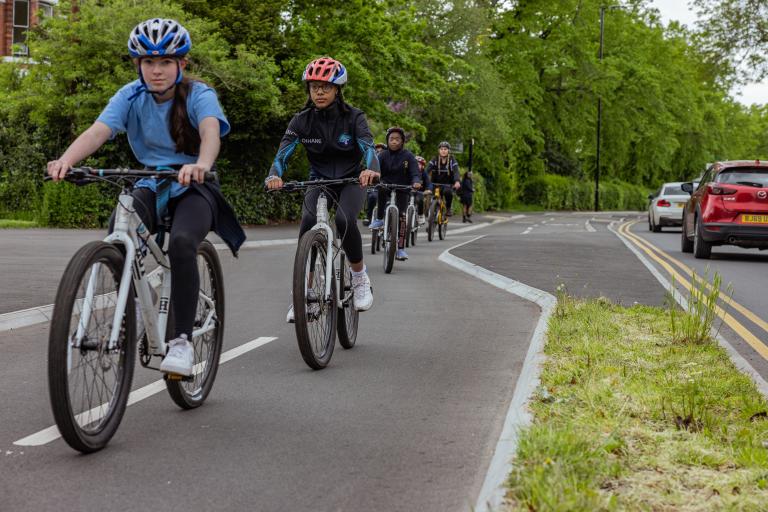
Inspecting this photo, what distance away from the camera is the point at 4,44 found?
3544 cm

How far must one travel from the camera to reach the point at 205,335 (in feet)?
17.9

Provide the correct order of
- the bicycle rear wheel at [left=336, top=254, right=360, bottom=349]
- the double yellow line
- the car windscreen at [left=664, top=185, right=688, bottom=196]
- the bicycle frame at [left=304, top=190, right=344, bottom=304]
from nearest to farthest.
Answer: the bicycle frame at [left=304, top=190, right=344, bottom=304] < the bicycle rear wheel at [left=336, top=254, right=360, bottom=349] < the double yellow line < the car windscreen at [left=664, top=185, right=688, bottom=196]

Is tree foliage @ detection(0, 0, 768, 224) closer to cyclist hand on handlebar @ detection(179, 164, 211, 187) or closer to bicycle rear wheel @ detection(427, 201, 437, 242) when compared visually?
bicycle rear wheel @ detection(427, 201, 437, 242)

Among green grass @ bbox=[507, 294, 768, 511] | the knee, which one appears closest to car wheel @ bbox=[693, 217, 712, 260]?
green grass @ bbox=[507, 294, 768, 511]

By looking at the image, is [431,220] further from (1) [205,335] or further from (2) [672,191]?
(1) [205,335]

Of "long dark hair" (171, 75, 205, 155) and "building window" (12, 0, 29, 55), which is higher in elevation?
"building window" (12, 0, 29, 55)

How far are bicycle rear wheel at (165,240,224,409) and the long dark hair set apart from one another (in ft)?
1.79

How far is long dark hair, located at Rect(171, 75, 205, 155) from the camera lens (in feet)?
16.2

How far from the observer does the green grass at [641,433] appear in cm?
351

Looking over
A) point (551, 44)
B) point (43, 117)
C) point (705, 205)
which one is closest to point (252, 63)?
point (43, 117)

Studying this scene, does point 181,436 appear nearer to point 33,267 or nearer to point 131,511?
point 131,511

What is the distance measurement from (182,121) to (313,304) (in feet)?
5.76

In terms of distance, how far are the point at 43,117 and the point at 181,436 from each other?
18.1 metres

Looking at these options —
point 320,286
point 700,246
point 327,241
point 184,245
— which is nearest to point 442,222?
point 700,246
